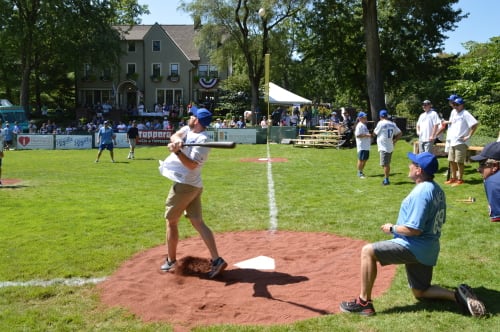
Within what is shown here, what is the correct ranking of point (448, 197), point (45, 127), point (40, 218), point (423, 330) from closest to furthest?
point (423, 330) < point (40, 218) < point (448, 197) < point (45, 127)

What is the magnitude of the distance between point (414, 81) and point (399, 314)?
41335 millimetres

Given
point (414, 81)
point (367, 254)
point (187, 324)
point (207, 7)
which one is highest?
point (207, 7)

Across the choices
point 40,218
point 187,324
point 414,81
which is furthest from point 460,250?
point 414,81

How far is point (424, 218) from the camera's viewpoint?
4.58 m

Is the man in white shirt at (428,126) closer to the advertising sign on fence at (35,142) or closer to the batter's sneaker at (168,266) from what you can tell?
the batter's sneaker at (168,266)

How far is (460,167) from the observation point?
12062 mm

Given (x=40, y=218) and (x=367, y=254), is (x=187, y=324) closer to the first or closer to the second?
(x=367, y=254)

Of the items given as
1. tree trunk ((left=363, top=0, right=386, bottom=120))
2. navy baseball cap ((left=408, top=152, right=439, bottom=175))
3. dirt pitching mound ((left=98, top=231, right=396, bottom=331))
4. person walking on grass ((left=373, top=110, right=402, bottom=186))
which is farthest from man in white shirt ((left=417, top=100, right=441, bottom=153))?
tree trunk ((left=363, top=0, right=386, bottom=120))

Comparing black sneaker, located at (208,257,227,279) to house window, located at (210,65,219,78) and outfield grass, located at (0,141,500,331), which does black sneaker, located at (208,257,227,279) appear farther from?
house window, located at (210,65,219,78)

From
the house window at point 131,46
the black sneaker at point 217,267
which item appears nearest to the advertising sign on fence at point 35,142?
the house window at point 131,46

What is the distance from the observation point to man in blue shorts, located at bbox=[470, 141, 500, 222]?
4766 millimetres

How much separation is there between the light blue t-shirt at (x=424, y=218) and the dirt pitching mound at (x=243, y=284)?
921 mm

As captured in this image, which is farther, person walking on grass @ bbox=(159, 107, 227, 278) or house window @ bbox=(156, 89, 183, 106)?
A: house window @ bbox=(156, 89, 183, 106)

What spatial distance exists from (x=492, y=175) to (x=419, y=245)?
3.59ft
